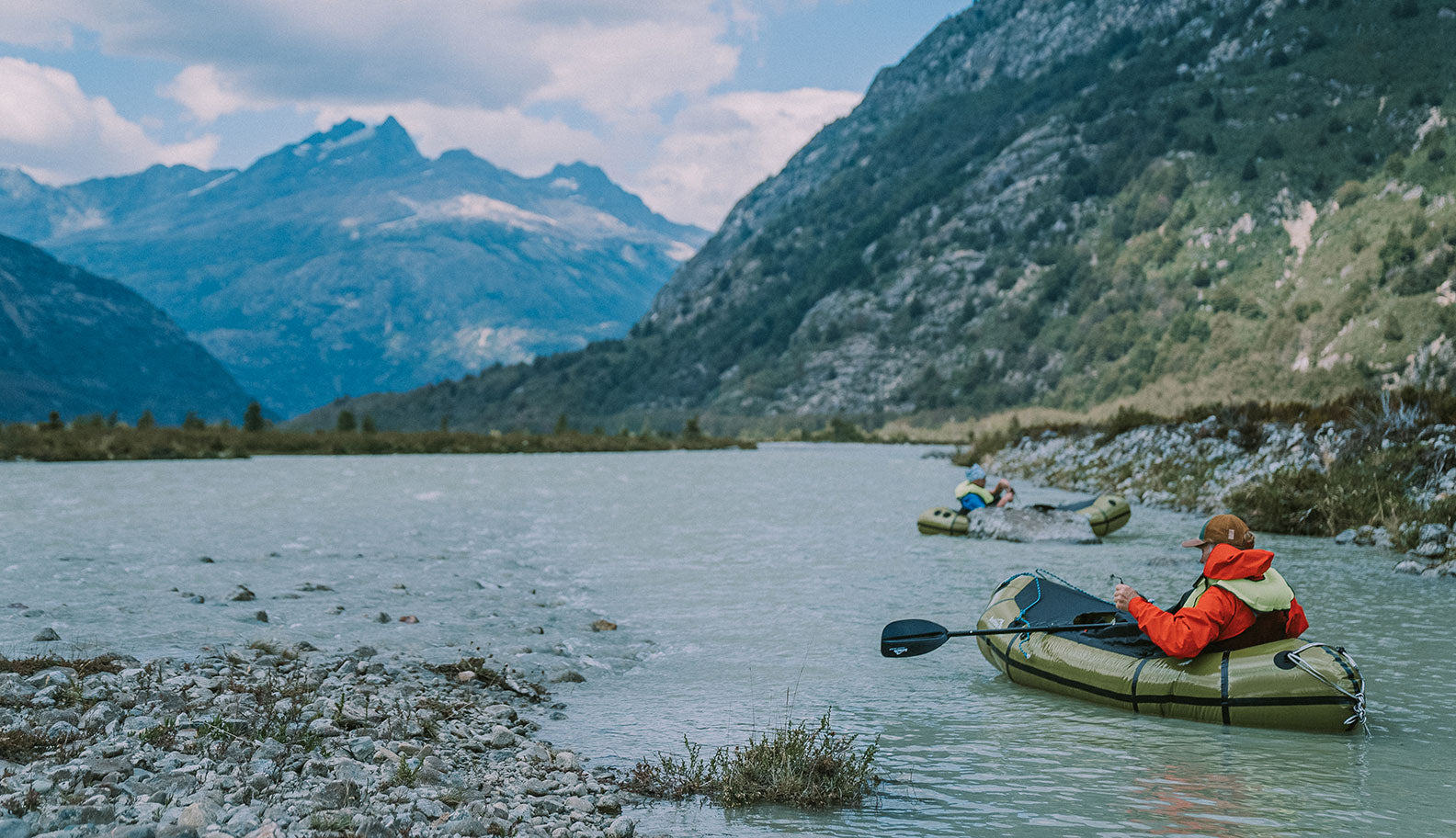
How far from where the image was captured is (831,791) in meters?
6.67

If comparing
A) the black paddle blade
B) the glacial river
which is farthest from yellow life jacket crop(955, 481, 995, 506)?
the black paddle blade

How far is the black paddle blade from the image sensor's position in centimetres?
984

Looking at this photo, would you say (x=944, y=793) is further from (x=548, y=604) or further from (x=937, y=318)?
(x=937, y=318)

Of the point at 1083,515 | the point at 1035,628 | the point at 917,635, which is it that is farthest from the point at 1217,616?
the point at 1083,515

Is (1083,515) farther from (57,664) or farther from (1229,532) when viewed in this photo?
(57,664)

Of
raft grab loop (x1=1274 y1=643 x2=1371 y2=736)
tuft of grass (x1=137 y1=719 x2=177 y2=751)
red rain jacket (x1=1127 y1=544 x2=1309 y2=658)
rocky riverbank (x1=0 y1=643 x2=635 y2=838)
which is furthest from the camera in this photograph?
red rain jacket (x1=1127 y1=544 x2=1309 y2=658)

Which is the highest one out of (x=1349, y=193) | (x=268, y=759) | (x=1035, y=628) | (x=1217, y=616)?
(x=1349, y=193)

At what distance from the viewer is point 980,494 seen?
22.9m

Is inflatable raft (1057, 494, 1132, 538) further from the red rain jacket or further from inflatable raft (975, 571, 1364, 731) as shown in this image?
the red rain jacket

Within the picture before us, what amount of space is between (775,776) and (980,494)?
56.2 feet

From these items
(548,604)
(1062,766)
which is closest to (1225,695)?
(1062,766)

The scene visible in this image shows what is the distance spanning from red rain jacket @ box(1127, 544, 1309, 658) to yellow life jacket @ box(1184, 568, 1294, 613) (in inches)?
1.8

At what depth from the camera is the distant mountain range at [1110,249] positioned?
7456cm

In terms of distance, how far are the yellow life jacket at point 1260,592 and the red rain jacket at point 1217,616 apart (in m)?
0.04
